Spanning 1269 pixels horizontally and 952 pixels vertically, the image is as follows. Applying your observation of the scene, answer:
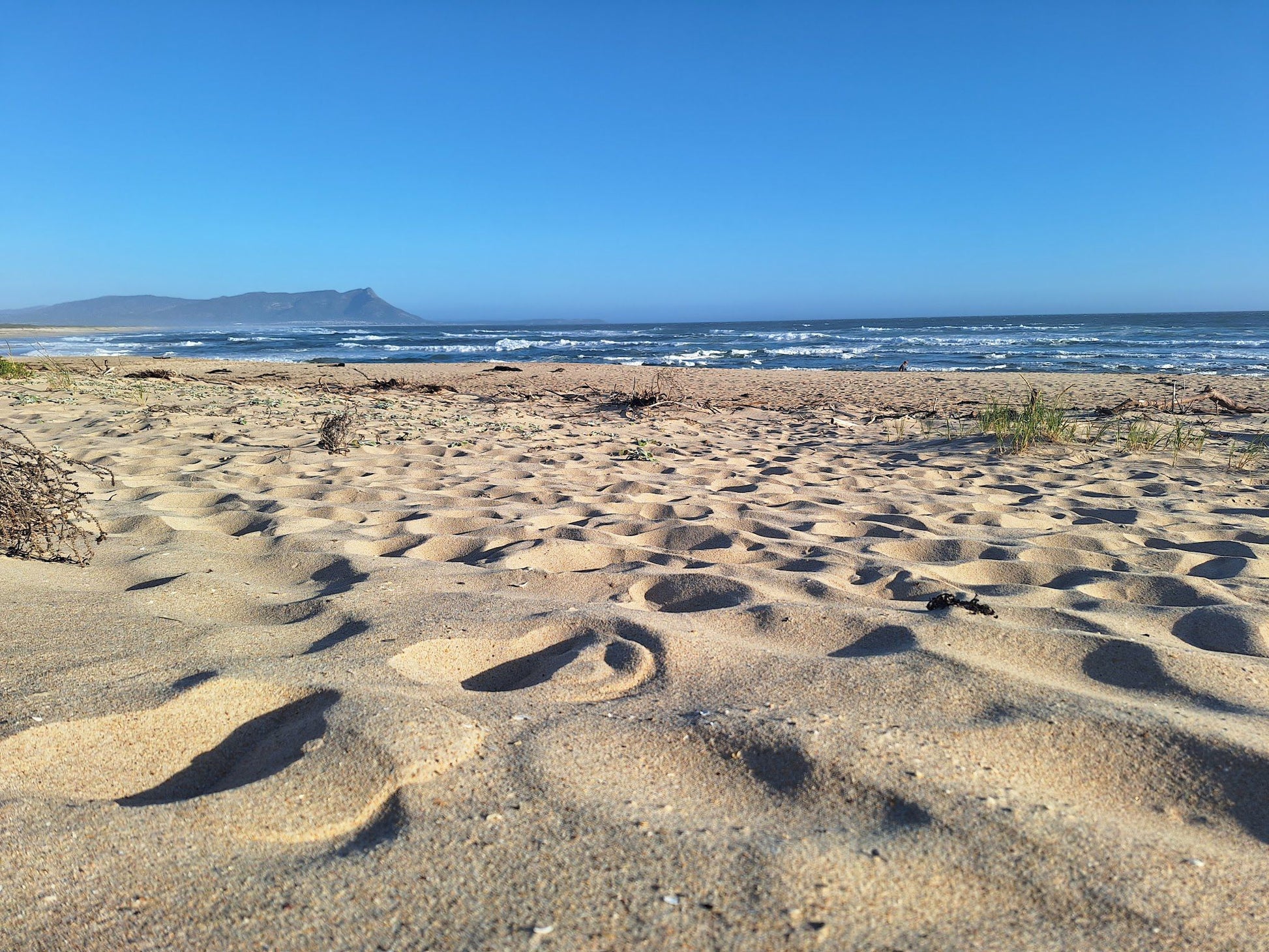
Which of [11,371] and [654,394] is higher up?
[11,371]

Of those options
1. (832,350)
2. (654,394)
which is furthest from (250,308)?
(654,394)

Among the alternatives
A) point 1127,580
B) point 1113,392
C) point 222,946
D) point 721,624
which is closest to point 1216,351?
point 1113,392

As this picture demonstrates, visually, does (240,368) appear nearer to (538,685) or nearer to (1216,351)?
(538,685)

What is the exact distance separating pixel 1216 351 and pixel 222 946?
2477 centimetres

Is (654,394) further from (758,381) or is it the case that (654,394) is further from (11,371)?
(11,371)

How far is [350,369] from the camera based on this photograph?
13.6 metres

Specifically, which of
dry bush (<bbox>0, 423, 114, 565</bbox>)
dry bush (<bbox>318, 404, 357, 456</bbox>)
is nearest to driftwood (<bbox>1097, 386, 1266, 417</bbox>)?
dry bush (<bbox>318, 404, 357, 456</bbox>)

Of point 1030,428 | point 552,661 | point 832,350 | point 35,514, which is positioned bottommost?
point 552,661

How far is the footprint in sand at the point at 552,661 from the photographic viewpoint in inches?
69.2

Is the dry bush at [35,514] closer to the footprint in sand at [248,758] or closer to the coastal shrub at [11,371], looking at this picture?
the footprint in sand at [248,758]

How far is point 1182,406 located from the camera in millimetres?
7734

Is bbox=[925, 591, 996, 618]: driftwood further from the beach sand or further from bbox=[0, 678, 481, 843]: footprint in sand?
bbox=[0, 678, 481, 843]: footprint in sand

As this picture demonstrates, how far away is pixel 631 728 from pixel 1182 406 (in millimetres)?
8359

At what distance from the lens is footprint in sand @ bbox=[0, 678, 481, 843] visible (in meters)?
1.25
